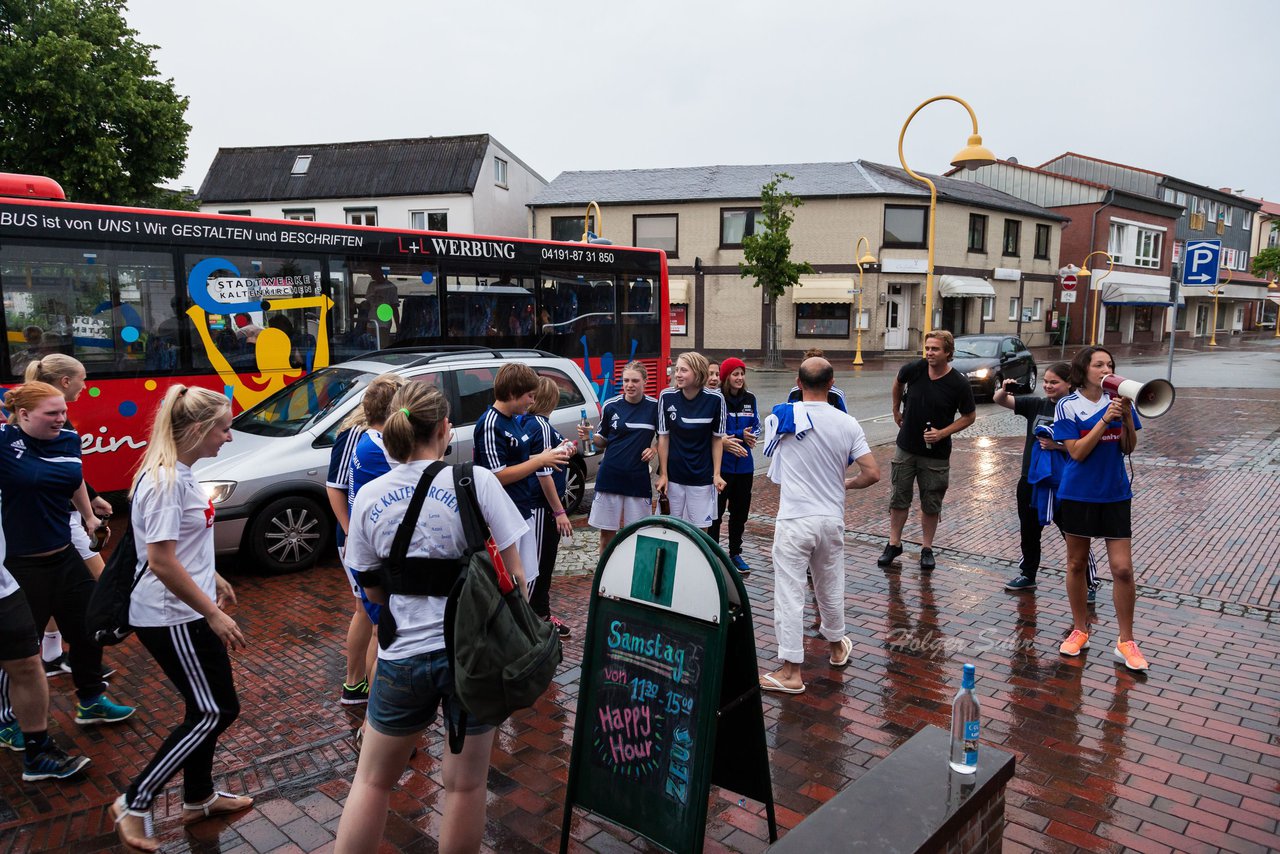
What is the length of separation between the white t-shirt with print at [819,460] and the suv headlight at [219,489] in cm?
435

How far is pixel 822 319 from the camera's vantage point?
37.1m

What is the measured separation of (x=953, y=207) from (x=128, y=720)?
38.1 meters

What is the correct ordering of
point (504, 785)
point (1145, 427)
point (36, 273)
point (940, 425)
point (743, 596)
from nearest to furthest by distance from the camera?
point (743, 596) < point (504, 785) < point (940, 425) < point (36, 273) < point (1145, 427)

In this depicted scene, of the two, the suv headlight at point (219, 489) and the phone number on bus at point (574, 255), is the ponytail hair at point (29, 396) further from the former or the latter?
the phone number on bus at point (574, 255)

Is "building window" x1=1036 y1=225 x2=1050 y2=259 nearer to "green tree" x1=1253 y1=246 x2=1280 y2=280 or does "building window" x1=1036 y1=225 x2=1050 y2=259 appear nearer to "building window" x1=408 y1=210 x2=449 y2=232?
"green tree" x1=1253 y1=246 x2=1280 y2=280

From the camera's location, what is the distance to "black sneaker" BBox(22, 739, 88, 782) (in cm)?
372

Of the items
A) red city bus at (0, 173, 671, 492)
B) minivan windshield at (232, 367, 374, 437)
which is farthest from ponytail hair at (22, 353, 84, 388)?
red city bus at (0, 173, 671, 492)

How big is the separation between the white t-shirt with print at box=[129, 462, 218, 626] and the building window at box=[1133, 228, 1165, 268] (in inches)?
2217

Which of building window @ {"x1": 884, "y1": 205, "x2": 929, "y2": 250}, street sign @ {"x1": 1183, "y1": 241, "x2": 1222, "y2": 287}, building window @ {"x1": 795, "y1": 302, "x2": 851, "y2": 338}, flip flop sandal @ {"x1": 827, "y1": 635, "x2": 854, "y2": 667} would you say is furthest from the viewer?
building window @ {"x1": 795, "y1": 302, "x2": 851, "y2": 338}

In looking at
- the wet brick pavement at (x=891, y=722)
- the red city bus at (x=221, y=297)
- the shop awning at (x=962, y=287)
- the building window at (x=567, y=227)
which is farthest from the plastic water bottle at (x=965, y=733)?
the shop awning at (x=962, y=287)

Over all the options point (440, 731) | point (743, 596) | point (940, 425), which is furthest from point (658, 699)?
point (940, 425)

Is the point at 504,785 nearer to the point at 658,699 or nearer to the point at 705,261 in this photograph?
the point at 658,699

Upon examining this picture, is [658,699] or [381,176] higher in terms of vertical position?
[381,176]

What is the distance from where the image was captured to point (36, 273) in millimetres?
8203
